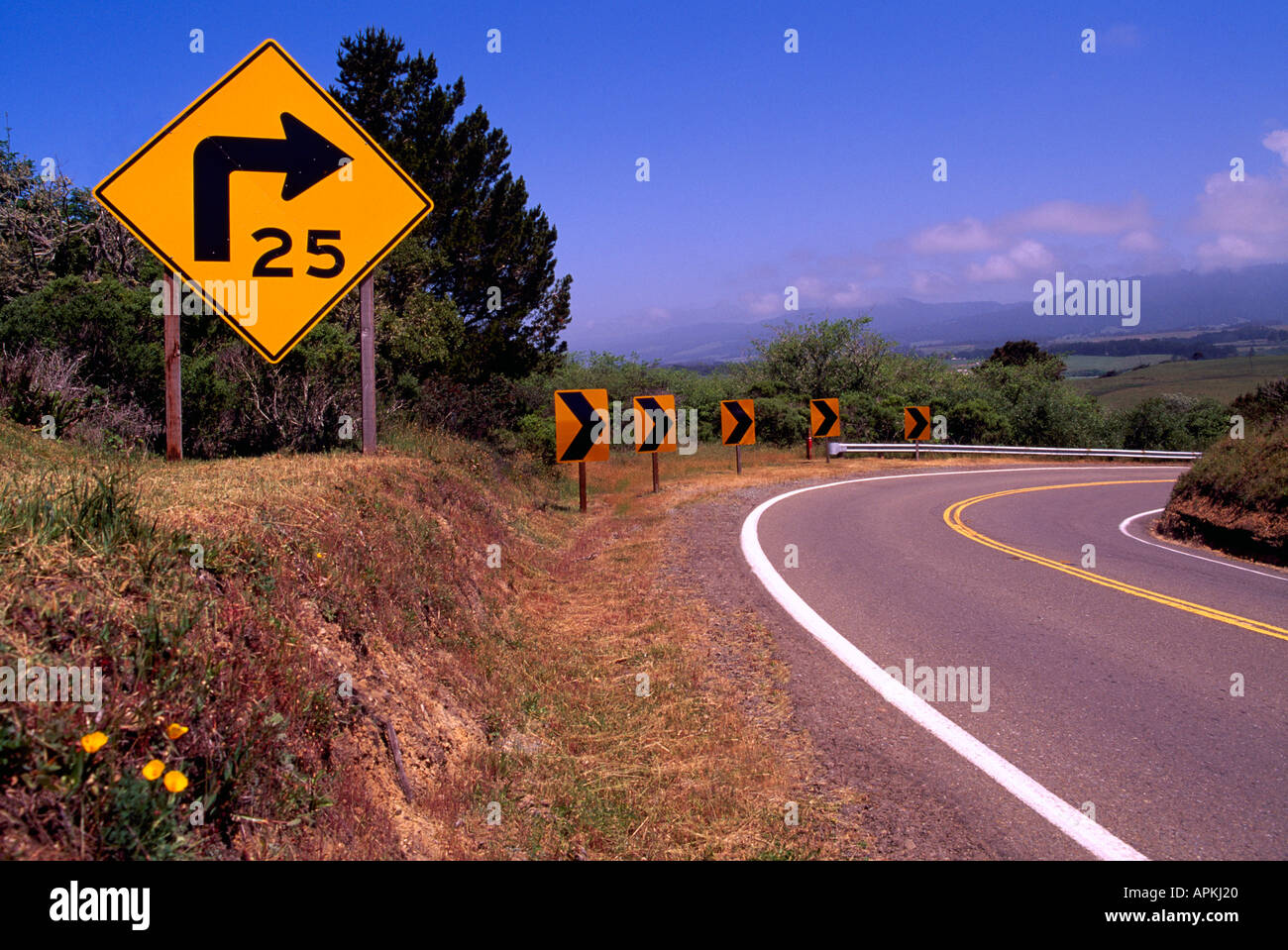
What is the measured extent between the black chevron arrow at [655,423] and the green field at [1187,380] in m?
64.2

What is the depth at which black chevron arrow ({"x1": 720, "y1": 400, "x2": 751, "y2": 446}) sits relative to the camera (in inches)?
877

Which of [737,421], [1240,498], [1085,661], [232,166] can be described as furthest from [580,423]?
[1240,498]

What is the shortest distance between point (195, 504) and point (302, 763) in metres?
2.38

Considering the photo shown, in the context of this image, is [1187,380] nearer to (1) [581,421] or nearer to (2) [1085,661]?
(1) [581,421]

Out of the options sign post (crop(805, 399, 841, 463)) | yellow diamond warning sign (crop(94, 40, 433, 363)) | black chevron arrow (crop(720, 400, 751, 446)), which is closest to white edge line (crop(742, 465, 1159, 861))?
yellow diamond warning sign (crop(94, 40, 433, 363))

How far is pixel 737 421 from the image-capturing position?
73.2 feet

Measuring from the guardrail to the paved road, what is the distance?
15.3 metres

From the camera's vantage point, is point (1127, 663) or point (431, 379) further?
point (431, 379)

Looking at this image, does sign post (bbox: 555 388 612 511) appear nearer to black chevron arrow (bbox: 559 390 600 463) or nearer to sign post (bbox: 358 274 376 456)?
black chevron arrow (bbox: 559 390 600 463)

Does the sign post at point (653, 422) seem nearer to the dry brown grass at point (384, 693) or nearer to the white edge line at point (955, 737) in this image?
the white edge line at point (955, 737)

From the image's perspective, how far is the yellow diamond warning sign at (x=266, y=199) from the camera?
24.7 feet
